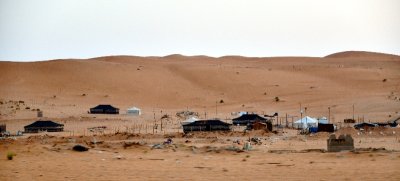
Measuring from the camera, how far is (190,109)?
67500mm

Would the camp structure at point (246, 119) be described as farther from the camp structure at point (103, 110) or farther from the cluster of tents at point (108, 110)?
the camp structure at point (103, 110)

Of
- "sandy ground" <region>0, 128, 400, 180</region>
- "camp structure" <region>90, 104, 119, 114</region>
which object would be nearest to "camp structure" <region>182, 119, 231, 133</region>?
"sandy ground" <region>0, 128, 400, 180</region>

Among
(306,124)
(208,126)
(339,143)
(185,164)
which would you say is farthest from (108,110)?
(185,164)

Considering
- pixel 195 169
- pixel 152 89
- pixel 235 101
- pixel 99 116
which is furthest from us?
pixel 152 89

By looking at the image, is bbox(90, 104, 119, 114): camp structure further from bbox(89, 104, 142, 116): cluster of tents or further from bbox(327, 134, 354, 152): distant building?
bbox(327, 134, 354, 152): distant building

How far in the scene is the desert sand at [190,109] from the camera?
55.5 ft

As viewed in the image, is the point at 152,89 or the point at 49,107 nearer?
the point at 49,107

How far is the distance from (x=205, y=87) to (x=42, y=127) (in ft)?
133

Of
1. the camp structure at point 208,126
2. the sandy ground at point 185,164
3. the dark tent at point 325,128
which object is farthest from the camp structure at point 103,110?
the sandy ground at point 185,164

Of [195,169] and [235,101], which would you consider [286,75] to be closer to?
[235,101]

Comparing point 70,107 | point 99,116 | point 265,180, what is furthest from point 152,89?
point 265,180

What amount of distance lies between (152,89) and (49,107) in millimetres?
20602

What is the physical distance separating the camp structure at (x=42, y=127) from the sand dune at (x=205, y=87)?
1125 centimetres

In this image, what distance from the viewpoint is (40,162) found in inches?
733
